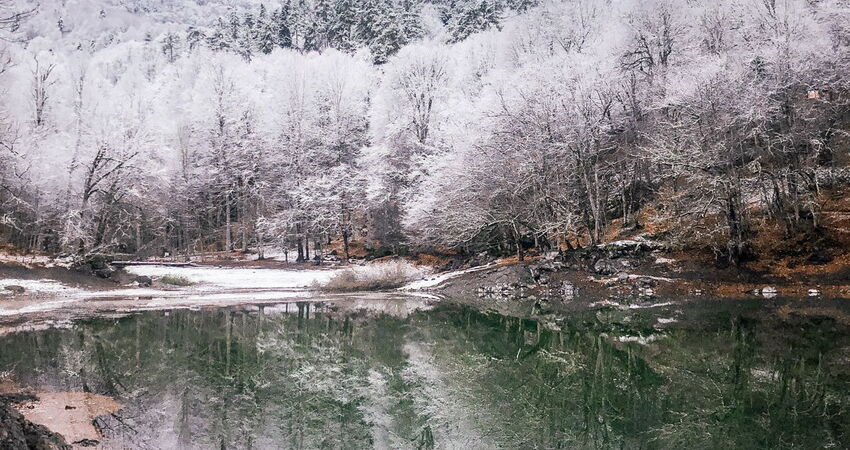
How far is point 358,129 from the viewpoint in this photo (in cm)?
4875

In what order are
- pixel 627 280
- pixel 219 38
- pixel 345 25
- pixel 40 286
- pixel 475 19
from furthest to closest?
pixel 219 38, pixel 345 25, pixel 475 19, pixel 40 286, pixel 627 280

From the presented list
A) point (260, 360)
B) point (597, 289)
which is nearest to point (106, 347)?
point (260, 360)

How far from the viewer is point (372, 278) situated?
3531 cm

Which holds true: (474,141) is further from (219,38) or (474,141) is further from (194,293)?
(219,38)

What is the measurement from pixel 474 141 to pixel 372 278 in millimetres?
10740

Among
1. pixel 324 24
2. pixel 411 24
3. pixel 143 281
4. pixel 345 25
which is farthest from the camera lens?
pixel 324 24

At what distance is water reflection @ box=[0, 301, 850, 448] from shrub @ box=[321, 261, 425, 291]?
12.5 m

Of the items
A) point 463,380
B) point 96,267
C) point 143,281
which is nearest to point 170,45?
point 96,267

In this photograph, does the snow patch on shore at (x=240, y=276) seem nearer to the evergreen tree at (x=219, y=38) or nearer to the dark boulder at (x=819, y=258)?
the dark boulder at (x=819, y=258)

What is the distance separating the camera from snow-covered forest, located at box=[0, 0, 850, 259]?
1104 inches

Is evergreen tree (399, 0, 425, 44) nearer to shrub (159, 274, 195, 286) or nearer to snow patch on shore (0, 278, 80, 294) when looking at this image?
shrub (159, 274, 195, 286)

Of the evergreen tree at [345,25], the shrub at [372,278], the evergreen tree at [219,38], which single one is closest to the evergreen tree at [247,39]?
the evergreen tree at [219,38]

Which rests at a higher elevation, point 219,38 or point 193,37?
point 193,37

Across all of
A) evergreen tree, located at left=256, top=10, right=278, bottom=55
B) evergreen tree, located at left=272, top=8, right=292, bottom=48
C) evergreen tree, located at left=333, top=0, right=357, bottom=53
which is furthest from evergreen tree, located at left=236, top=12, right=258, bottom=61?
evergreen tree, located at left=333, top=0, right=357, bottom=53
